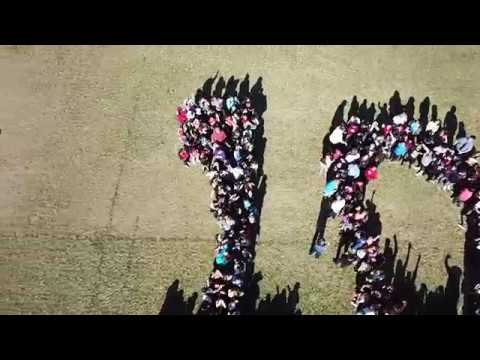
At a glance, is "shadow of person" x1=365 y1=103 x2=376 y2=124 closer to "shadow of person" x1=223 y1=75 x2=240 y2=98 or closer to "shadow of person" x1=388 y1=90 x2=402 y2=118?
"shadow of person" x1=388 y1=90 x2=402 y2=118

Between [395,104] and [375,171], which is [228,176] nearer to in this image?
[375,171]

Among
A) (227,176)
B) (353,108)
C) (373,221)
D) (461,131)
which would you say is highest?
(353,108)

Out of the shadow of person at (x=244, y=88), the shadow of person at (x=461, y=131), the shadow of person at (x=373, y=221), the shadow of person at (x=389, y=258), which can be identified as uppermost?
the shadow of person at (x=244, y=88)

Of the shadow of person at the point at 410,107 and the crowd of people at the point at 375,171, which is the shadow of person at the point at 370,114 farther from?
the shadow of person at the point at 410,107

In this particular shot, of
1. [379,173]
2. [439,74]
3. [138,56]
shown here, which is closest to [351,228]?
[379,173]

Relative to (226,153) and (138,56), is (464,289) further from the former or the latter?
(138,56)

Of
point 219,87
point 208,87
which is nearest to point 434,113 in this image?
point 219,87

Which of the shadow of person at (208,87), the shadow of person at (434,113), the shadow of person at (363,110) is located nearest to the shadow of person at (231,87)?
the shadow of person at (208,87)
